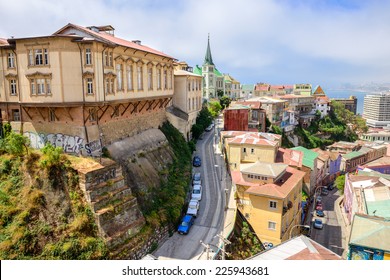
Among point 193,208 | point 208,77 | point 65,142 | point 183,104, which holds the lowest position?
point 193,208

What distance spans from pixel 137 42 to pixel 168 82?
17.9 feet

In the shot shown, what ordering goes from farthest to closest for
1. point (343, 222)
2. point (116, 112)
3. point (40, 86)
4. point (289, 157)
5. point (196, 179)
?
point (343, 222)
point (289, 157)
point (196, 179)
point (116, 112)
point (40, 86)

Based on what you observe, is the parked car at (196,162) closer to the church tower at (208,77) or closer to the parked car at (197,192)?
the parked car at (197,192)

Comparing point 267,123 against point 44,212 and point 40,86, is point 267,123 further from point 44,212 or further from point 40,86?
point 44,212

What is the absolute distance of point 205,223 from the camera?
2528 cm

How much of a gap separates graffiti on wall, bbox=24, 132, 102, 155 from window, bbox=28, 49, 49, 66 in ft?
17.3

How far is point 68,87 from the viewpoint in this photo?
21.4m

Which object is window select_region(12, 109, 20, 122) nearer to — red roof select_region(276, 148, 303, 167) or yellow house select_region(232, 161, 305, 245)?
yellow house select_region(232, 161, 305, 245)

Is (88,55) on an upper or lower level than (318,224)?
upper

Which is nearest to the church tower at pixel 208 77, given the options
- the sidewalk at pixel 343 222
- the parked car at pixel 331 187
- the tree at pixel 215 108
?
the tree at pixel 215 108

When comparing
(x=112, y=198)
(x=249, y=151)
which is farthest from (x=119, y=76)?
(x=249, y=151)

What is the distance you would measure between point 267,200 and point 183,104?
65.4ft

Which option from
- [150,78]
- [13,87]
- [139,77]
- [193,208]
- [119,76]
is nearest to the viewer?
[13,87]

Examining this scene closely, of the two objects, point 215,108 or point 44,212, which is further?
point 215,108
